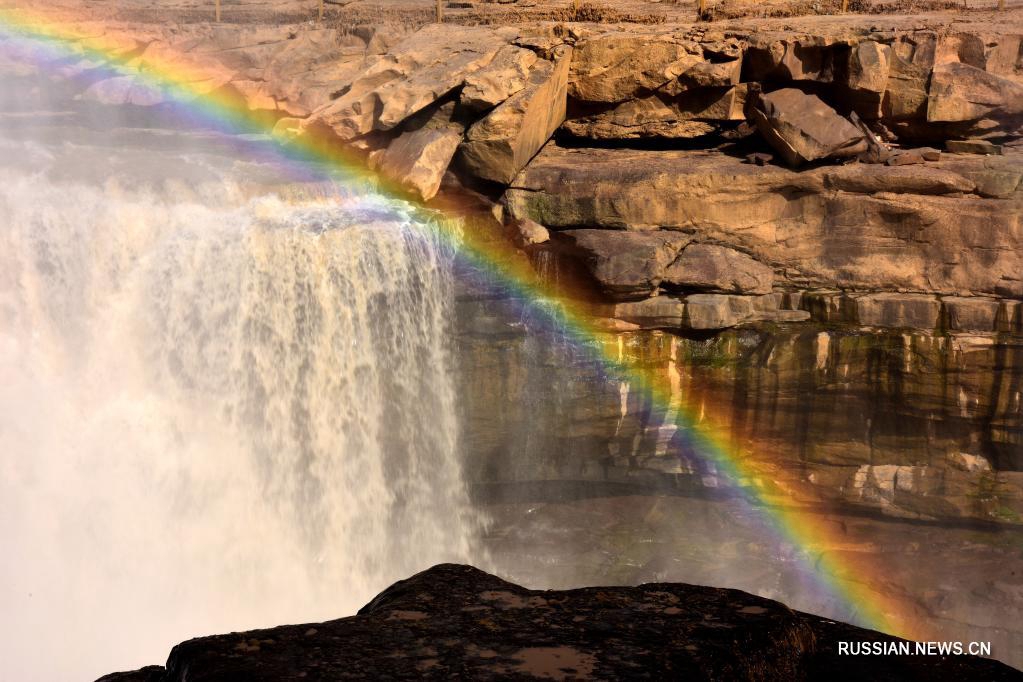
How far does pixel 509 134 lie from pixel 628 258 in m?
2.39

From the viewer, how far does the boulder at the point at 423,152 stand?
1451 cm

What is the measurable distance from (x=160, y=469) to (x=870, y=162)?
1011 cm

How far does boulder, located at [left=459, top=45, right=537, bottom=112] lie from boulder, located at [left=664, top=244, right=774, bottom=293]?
3.33 meters

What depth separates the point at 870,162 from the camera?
1467cm

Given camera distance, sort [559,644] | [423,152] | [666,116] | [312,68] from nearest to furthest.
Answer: [559,644]
[423,152]
[666,116]
[312,68]

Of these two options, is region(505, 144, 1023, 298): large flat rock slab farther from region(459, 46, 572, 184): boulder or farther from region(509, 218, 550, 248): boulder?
region(459, 46, 572, 184): boulder

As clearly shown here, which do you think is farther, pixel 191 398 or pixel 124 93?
pixel 124 93

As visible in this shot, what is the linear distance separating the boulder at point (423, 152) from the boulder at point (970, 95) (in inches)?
262

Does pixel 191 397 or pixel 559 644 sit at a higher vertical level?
pixel 559 644

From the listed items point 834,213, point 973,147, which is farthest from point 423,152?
point 973,147

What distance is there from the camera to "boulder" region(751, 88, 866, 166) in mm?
14328

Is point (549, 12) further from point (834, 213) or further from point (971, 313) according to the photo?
point (971, 313)

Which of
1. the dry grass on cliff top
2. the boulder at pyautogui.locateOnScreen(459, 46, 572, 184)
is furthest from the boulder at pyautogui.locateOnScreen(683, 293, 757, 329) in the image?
the dry grass on cliff top

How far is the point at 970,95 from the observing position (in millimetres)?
15148
